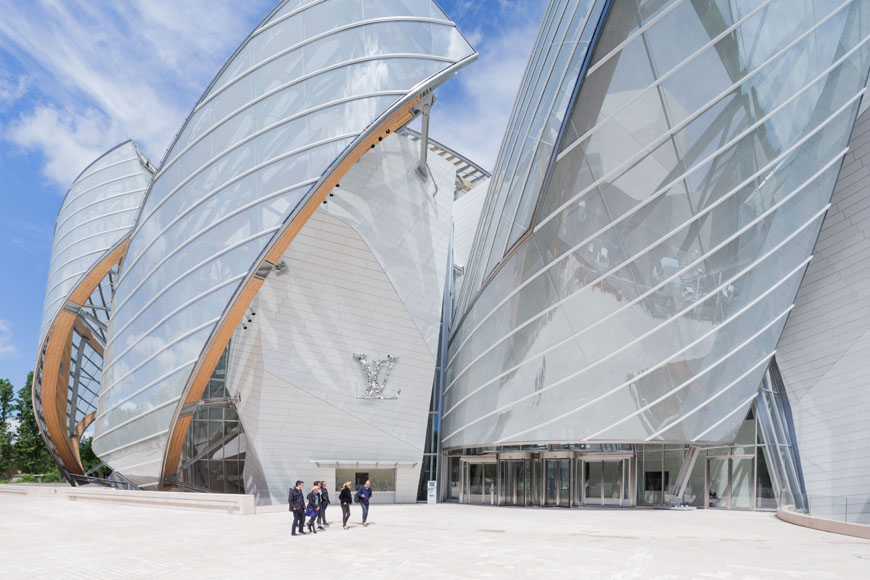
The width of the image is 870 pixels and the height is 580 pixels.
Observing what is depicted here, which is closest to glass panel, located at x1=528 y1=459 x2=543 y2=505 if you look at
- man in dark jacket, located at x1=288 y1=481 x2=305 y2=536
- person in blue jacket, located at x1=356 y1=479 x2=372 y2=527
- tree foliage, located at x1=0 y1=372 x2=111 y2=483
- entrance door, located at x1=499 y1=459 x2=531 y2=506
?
entrance door, located at x1=499 y1=459 x2=531 y2=506

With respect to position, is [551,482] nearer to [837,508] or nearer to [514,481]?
[514,481]

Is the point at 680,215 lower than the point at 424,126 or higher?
lower

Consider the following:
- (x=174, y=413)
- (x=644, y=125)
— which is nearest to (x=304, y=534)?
(x=174, y=413)

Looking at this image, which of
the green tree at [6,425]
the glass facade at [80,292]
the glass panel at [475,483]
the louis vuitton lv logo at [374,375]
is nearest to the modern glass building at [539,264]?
the louis vuitton lv logo at [374,375]

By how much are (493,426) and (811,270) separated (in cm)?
1281

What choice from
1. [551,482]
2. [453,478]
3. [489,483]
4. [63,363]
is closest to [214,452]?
[453,478]

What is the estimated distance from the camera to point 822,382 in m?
23.3

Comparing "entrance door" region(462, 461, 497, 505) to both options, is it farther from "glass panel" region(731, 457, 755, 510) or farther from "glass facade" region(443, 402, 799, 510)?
"glass panel" region(731, 457, 755, 510)

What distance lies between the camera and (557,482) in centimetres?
2556

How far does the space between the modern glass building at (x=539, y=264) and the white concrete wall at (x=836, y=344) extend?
103mm

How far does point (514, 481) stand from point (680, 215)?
12.5m

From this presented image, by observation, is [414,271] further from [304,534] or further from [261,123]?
[304,534]

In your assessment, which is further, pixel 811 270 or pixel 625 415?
pixel 811 270

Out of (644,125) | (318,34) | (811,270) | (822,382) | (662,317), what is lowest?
(822,382)
